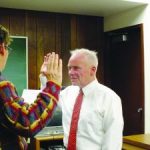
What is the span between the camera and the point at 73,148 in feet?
7.04

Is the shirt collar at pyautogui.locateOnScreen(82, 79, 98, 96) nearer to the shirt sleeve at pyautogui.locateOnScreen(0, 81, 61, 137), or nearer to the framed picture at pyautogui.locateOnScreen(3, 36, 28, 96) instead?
the shirt sleeve at pyautogui.locateOnScreen(0, 81, 61, 137)

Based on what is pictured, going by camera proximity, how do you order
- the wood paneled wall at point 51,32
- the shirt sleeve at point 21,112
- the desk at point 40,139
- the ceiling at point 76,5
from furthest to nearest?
1. the wood paneled wall at point 51,32
2. the ceiling at point 76,5
3. the desk at point 40,139
4. the shirt sleeve at point 21,112

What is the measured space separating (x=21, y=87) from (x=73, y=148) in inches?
79.4

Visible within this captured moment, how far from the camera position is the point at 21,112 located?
38.5 inches

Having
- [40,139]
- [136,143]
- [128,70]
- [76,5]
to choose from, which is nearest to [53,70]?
[136,143]

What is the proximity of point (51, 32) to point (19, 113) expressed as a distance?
3.38m

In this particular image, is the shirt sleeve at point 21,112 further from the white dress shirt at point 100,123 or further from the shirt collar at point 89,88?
the shirt collar at point 89,88

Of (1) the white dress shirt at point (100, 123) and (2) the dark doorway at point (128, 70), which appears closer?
(1) the white dress shirt at point (100, 123)

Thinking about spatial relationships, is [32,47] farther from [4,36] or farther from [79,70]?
[4,36]

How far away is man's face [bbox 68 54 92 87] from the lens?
219 cm

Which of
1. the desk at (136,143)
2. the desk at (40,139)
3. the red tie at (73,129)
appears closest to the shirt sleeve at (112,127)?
the red tie at (73,129)

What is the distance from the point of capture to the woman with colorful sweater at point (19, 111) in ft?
3.21

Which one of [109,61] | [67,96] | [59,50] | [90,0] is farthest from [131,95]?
[67,96]

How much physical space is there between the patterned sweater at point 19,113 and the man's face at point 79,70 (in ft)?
3.80
